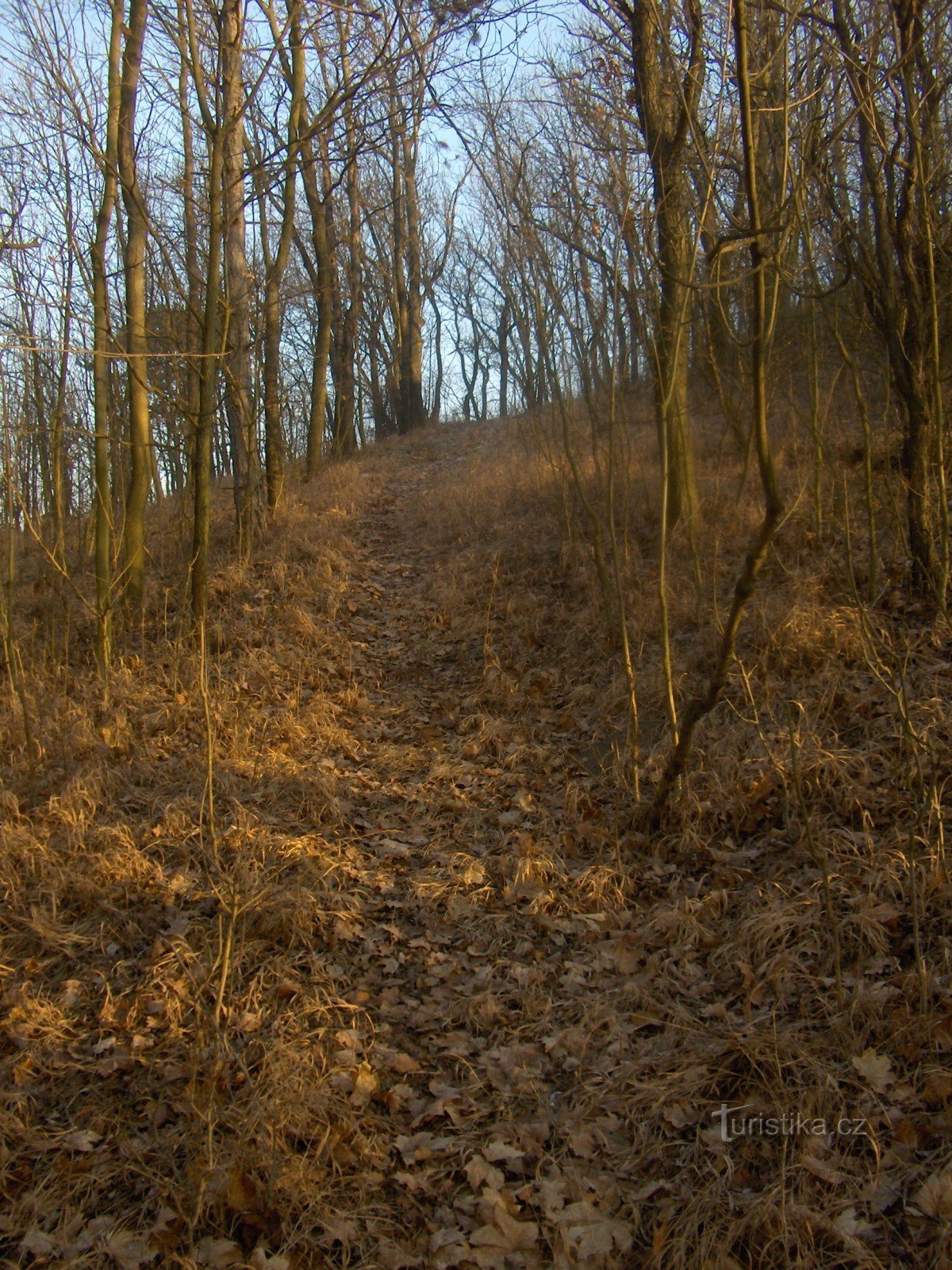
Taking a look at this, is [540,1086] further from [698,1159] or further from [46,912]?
[46,912]

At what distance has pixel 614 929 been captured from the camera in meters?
4.17

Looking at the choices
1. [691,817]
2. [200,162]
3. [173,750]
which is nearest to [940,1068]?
[691,817]

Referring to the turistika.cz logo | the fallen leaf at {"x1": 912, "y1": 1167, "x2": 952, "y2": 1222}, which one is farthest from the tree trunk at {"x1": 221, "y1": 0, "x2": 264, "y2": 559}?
the fallen leaf at {"x1": 912, "y1": 1167, "x2": 952, "y2": 1222}

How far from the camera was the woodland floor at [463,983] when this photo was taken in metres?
2.68

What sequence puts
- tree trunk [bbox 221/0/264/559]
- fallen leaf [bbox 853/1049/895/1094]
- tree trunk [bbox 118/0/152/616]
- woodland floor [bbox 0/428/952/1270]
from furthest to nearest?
1. tree trunk [bbox 118/0/152/616]
2. tree trunk [bbox 221/0/264/559]
3. fallen leaf [bbox 853/1049/895/1094]
4. woodland floor [bbox 0/428/952/1270]

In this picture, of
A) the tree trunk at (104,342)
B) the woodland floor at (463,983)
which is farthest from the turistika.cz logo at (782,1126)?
the tree trunk at (104,342)

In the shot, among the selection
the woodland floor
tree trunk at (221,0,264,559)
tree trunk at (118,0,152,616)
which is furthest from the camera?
tree trunk at (118,0,152,616)

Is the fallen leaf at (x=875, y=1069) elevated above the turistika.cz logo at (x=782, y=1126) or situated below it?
above

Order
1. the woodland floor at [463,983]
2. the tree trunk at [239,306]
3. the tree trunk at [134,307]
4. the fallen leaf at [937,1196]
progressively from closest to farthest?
the fallen leaf at [937,1196] < the woodland floor at [463,983] < the tree trunk at [239,306] < the tree trunk at [134,307]

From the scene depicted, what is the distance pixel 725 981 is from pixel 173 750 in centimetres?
411

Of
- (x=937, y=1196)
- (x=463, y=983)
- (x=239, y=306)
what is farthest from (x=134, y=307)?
(x=937, y=1196)

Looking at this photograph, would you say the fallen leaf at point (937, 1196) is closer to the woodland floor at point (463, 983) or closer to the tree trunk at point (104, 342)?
the woodland floor at point (463, 983)

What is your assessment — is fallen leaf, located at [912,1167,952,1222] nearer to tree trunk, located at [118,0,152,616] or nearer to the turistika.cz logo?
the turistika.cz logo

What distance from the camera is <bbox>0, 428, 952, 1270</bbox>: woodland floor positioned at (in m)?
2.68
